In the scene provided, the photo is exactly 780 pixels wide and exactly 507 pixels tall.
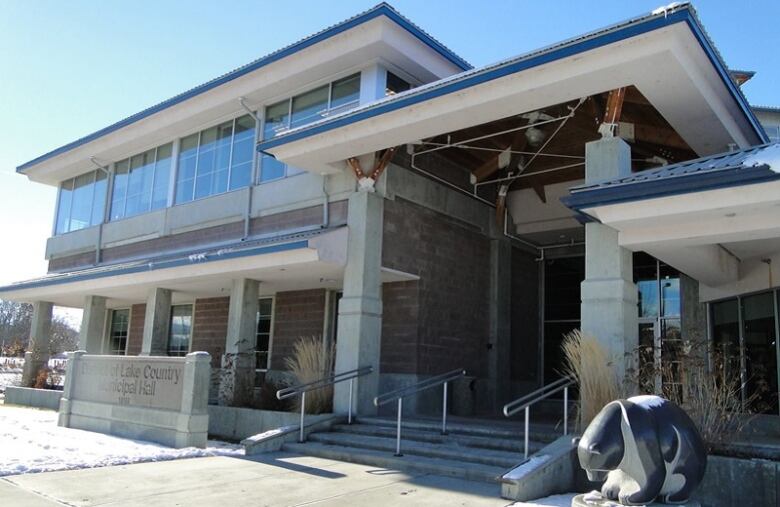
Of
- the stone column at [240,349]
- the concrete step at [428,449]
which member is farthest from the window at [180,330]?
the concrete step at [428,449]

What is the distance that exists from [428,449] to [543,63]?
6.12 m

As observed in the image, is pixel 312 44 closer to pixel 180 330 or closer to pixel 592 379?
pixel 592 379

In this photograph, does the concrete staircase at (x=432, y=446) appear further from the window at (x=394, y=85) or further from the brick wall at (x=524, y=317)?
the window at (x=394, y=85)

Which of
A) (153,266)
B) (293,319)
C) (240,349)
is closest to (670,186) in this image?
(240,349)

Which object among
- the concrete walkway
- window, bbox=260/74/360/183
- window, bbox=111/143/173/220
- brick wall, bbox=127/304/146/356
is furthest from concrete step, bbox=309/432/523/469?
brick wall, bbox=127/304/146/356

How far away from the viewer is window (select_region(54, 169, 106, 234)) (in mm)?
23672

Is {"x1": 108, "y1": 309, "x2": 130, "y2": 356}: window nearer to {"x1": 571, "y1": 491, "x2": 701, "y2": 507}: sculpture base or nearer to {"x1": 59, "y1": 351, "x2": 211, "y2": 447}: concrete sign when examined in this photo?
{"x1": 59, "y1": 351, "x2": 211, "y2": 447}: concrete sign

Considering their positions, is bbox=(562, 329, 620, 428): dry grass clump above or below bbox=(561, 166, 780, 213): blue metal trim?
below

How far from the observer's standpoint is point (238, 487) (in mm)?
8430

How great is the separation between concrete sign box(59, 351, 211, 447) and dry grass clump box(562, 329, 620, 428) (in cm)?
626

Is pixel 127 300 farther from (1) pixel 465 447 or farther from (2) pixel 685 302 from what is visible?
(2) pixel 685 302

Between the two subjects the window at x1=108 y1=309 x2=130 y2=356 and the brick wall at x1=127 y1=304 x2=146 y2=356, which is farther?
the window at x1=108 y1=309 x2=130 y2=356

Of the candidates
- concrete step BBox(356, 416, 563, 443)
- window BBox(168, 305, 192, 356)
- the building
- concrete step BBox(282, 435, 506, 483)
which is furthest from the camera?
window BBox(168, 305, 192, 356)

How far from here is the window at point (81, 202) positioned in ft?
77.7
